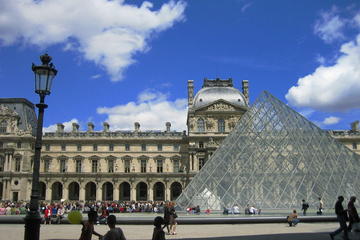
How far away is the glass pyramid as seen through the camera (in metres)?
17.7

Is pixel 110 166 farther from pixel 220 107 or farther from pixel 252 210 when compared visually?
pixel 252 210

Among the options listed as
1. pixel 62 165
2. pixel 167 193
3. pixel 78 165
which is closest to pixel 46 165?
pixel 62 165

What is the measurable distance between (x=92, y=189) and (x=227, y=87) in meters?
21.7

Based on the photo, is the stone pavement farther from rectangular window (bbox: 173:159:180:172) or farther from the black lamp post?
rectangular window (bbox: 173:159:180:172)

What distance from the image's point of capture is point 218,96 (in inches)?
1799

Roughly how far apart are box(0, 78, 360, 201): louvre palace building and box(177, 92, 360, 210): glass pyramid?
2073 cm

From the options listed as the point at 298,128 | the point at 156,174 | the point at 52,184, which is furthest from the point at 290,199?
the point at 52,184

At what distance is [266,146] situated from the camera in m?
19.7

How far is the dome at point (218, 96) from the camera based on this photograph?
45.2 metres

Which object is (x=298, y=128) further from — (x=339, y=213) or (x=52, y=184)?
(x=52, y=184)

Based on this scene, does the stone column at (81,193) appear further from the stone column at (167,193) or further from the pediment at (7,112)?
the pediment at (7,112)

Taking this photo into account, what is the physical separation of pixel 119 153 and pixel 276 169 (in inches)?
1150

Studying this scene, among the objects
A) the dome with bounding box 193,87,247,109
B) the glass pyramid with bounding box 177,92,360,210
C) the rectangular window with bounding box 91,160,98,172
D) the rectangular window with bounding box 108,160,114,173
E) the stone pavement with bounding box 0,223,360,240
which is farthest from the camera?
the dome with bounding box 193,87,247,109

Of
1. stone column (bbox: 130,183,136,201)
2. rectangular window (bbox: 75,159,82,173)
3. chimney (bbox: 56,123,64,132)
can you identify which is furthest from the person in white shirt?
chimney (bbox: 56,123,64,132)
